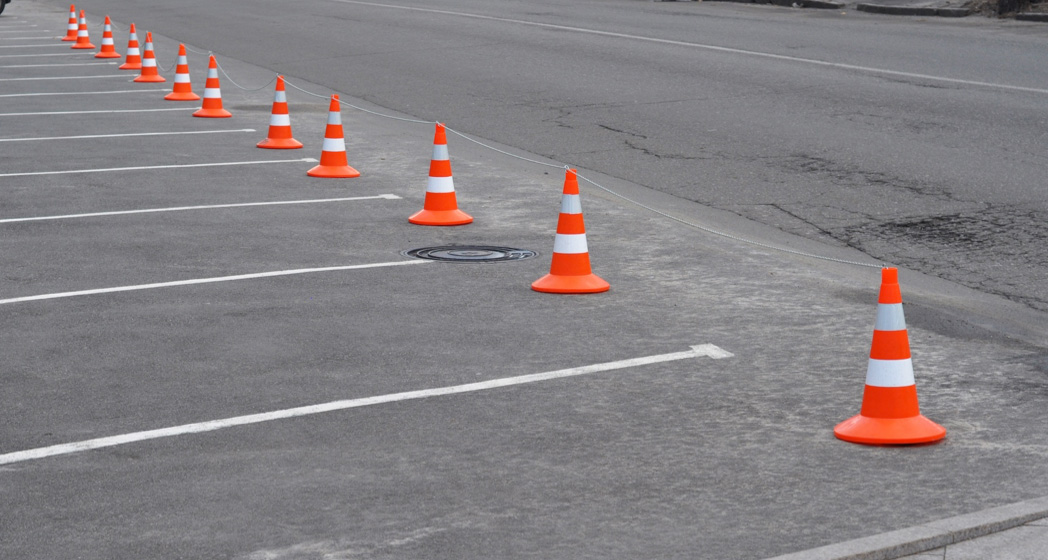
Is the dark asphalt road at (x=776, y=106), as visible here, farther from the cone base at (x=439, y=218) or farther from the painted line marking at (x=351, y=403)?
the painted line marking at (x=351, y=403)

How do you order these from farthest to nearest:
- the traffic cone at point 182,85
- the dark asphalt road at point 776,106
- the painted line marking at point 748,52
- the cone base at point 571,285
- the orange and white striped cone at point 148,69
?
the orange and white striped cone at point 148,69
the traffic cone at point 182,85
the painted line marking at point 748,52
the dark asphalt road at point 776,106
the cone base at point 571,285

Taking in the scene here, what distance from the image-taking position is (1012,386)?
5.70m

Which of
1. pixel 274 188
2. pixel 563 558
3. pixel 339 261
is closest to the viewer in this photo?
pixel 563 558

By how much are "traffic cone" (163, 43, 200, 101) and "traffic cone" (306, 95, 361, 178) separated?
657cm

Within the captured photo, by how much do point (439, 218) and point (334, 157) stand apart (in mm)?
2276

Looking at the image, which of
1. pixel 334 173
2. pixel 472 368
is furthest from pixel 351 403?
pixel 334 173

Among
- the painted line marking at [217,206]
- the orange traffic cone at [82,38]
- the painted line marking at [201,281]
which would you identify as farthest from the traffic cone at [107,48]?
the painted line marking at [201,281]

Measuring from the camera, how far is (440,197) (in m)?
9.51

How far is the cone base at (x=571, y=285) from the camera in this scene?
748 cm

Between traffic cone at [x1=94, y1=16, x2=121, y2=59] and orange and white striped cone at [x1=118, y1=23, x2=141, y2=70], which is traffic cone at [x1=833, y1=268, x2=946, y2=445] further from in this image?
traffic cone at [x1=94, y1=16, x2=121, y2=59]

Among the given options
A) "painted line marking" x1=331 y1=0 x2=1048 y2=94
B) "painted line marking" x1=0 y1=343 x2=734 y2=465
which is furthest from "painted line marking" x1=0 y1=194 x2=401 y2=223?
"painted line marking" x1=331 y1=0 x2=1048 y2=94

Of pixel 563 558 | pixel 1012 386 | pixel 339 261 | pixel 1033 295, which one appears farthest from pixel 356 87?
pixel 563 558

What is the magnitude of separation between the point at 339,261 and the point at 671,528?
14.7 feet

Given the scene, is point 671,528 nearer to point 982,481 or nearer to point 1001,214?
point 982,481
